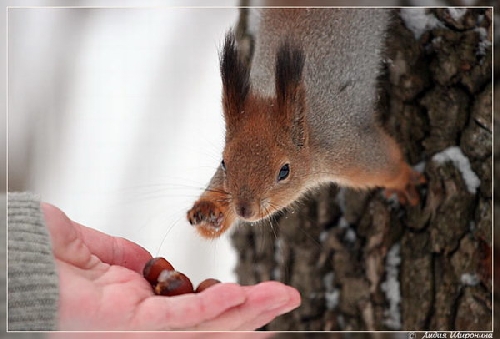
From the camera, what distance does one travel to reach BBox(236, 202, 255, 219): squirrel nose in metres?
1.52

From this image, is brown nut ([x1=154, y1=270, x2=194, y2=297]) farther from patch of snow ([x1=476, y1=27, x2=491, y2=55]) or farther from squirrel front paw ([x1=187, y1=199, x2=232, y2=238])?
patch of snow ([x1=476, y1=27, x2=491, y2=55])

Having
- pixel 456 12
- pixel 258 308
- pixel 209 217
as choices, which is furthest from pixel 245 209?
pixel 456 12

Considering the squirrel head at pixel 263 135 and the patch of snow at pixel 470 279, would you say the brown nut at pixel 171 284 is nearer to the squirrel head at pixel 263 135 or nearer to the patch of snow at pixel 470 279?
the squirrel head at pixel 263 135

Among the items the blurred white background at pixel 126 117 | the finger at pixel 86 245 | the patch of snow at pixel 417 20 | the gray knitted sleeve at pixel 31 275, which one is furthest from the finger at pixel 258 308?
the patch of snow at pixel 417 20

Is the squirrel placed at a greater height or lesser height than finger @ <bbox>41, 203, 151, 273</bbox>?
greater

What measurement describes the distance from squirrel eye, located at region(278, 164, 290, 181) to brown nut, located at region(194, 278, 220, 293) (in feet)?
0.85

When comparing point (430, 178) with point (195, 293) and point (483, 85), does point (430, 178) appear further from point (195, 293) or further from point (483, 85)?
A: point (195, 293)

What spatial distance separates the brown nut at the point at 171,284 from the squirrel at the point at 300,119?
11 centimetres

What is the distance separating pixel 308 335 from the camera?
63.8 inches

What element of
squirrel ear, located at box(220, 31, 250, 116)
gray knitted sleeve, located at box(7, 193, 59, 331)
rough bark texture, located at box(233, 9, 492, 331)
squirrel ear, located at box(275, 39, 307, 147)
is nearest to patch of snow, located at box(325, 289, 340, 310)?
rough bark texture, located at box(233, 9, 492, 331)

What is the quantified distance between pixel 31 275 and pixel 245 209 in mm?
469

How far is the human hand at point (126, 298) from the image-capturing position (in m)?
1.49

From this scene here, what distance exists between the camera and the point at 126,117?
5.28 ft

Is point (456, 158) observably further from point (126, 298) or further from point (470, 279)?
point (126, 298)
